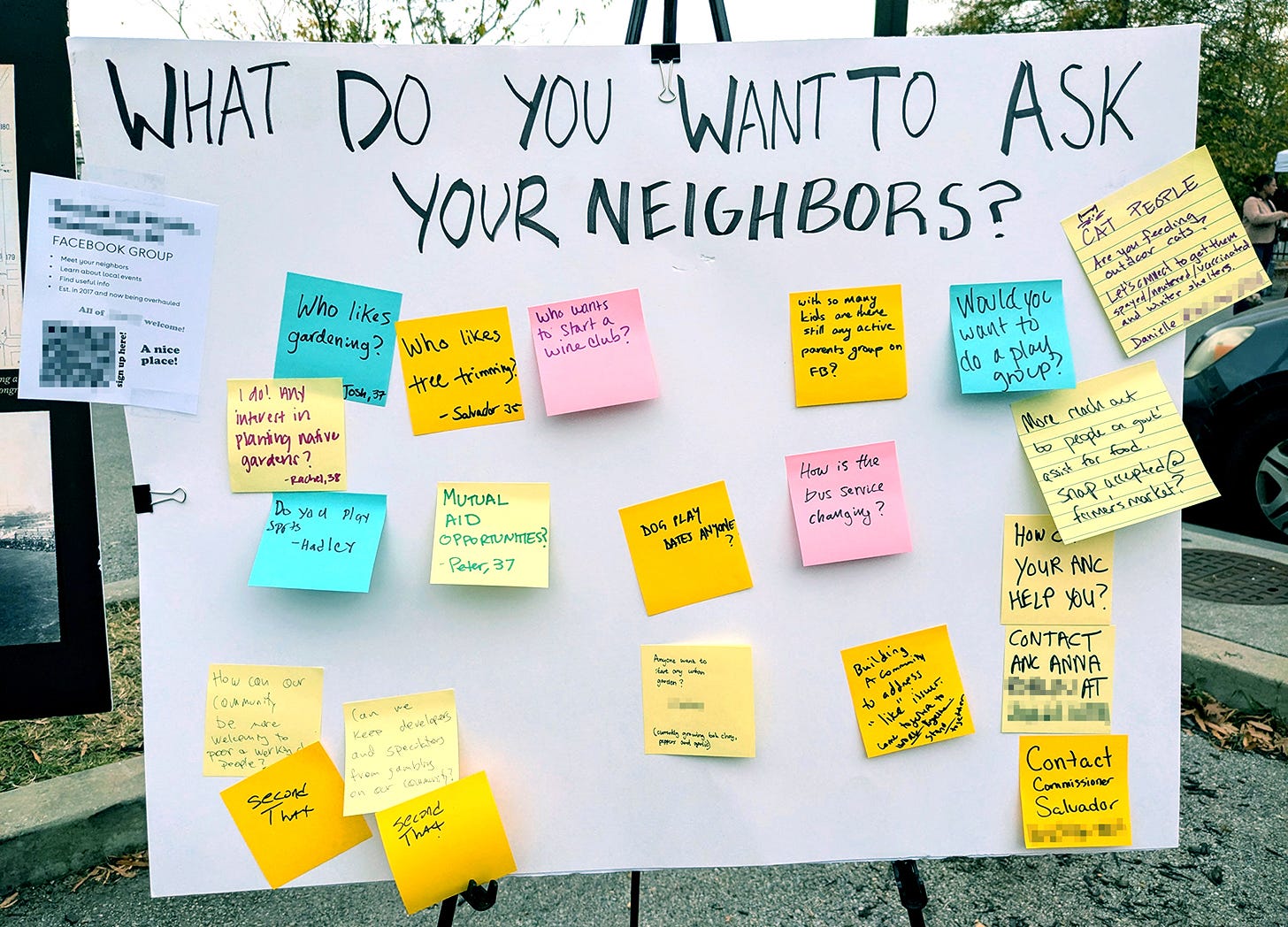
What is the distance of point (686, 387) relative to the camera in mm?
1375

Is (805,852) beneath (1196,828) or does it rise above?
above

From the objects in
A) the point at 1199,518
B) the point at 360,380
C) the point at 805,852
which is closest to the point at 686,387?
the point at 360,380

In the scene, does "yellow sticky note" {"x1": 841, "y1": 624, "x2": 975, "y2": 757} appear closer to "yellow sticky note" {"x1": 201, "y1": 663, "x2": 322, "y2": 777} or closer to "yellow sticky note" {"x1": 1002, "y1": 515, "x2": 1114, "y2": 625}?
"yellow sticky note" {"x1": 1002, "y1": 515, "x2": 1114, "y2": 625}

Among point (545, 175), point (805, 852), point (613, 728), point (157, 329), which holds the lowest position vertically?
point (805, 852)

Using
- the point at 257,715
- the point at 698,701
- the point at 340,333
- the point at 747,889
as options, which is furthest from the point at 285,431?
the point at 747,889

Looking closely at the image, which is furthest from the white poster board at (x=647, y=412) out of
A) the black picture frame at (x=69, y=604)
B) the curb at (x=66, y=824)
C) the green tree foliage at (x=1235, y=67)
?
the green tree foliage at (x=1235, y=67)

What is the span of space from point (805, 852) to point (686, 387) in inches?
28.6

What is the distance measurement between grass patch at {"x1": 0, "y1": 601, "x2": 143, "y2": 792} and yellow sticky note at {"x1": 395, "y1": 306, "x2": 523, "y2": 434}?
1.98 metres

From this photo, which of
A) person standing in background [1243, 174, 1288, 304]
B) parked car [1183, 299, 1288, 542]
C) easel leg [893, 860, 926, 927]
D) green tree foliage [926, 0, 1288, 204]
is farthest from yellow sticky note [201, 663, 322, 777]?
green tree foliage [926, 0, 1288, 204]

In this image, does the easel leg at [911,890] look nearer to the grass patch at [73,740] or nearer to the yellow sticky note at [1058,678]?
the yellow sticky note at [1058,678]

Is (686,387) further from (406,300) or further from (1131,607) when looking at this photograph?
(1131,607)

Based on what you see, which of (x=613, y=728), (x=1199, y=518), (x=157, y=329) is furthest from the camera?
(x=1199, y=518)

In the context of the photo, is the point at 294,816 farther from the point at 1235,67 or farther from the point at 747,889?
the point at 1235,67

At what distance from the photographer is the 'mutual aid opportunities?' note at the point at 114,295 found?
1.29 m
